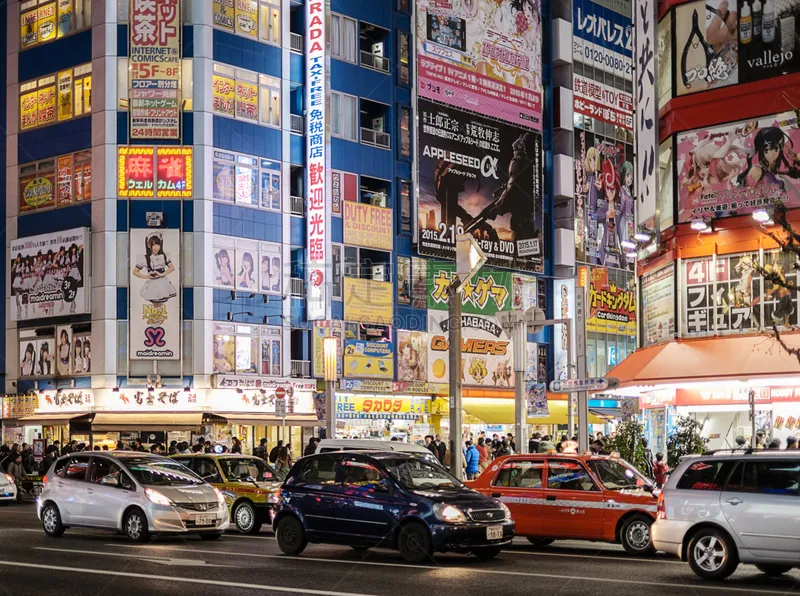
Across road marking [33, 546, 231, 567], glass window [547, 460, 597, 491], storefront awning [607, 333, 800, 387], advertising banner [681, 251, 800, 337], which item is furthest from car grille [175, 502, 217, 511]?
advertising banner [681, 251, 800, 337]

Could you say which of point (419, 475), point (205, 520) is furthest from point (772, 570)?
point (205, 520)

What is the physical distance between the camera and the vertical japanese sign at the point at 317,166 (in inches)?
2012

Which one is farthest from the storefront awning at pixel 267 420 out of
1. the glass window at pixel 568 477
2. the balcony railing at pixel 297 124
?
the glass window at pixel 568 477

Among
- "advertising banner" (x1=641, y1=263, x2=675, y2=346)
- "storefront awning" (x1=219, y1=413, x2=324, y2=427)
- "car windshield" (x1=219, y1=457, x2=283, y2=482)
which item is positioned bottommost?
"car windshield" (x1=219, y1=457, x2=283, y2=482)

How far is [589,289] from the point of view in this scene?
65.8 meters

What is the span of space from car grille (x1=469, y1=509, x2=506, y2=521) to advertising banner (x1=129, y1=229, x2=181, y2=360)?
32.2 meters

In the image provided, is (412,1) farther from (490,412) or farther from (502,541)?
(502,541)

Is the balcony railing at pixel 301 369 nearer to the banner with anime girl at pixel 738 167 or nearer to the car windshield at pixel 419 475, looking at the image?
the banner with anime girl at pixel 738 167

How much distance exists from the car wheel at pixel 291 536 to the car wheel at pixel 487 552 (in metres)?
2.66

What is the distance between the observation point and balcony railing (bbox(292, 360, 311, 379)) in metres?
51.4

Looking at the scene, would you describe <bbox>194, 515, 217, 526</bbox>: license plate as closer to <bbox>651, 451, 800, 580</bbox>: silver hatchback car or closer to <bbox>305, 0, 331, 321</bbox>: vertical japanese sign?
<bbox>651, 451, 800, 580</bbox>: silver hatchback car

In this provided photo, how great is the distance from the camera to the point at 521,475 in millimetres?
20578

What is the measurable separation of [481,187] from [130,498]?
3997 cm

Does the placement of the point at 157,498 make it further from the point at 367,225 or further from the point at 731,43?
the point at 367,225
